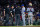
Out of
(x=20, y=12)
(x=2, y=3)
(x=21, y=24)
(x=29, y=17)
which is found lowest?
(x=21, y=24)

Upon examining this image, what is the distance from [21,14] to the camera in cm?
200

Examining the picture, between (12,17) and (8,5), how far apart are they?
0.42 meters

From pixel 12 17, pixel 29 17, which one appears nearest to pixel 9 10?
pixel 12 17

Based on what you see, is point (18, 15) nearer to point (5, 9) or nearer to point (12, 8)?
point (12, 8)

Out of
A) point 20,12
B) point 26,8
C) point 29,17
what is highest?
point 26,8

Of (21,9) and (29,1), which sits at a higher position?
(29,1)

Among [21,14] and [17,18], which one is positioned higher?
[21,14]

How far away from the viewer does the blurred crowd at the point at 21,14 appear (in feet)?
6.51

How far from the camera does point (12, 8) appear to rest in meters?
2.04

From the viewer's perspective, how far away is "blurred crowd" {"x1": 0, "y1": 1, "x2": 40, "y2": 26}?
198 centimetres

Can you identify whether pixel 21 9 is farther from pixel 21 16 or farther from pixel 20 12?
pixel 21 16

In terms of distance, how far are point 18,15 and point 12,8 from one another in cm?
30

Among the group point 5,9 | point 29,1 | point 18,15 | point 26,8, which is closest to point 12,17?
point 18,15

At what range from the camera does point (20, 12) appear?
6.63ft
